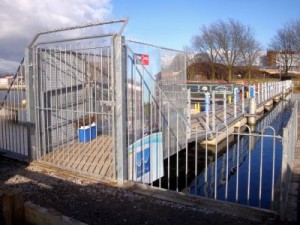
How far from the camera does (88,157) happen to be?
24.5 ft

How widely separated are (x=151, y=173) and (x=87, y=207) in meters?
2.16

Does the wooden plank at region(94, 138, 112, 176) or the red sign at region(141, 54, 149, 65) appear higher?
the red sign at region(141, 54, 149, 65)

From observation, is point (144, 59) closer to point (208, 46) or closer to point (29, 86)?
point (29, 86)

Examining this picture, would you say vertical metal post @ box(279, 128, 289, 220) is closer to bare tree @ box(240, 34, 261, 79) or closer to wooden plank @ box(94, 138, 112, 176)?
wooden plank @ box(94, 138, 112, 176)

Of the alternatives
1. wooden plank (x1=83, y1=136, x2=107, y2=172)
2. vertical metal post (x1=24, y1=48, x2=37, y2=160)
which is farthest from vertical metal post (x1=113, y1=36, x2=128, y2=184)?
vertical metal post (x1=24, y1=48, x2=37, y2=160)

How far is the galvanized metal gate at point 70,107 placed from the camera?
7.21 meters

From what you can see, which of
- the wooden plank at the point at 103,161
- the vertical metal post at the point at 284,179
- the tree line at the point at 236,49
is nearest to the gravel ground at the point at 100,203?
the vertical metal post at the point at 284,179

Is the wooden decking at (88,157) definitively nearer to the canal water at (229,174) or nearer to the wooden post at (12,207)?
the canal water at (229,174)

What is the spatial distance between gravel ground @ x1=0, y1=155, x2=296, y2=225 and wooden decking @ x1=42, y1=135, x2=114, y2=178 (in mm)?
367

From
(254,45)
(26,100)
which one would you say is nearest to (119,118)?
(26,100)

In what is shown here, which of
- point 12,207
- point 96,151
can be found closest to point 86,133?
point 96,151

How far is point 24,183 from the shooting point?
6.45 m

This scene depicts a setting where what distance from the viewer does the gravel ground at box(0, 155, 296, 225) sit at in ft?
15.9

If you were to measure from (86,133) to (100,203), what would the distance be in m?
2.52
